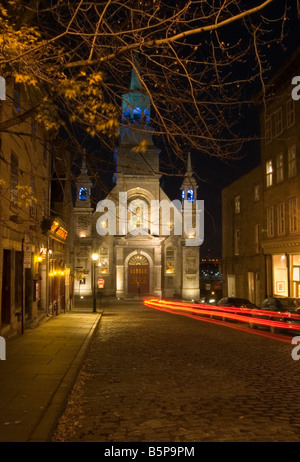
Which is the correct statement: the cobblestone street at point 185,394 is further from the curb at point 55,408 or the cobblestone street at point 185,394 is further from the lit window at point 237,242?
the lit window at point 237,242

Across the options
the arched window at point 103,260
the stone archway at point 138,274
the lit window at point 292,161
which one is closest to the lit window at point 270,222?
the lit window at point 292,161

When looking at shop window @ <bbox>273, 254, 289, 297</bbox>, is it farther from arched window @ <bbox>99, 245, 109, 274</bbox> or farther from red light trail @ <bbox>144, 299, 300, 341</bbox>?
arched window @ <bbox>99, 245, 109, 274</bbox>

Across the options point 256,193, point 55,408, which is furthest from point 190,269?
point 55,408

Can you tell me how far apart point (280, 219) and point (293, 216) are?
211 centimetres

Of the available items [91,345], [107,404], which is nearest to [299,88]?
[91,345]

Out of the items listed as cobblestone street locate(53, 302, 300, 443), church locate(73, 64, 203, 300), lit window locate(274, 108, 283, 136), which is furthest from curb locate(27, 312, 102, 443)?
church locate(73, 64, 203, 300)

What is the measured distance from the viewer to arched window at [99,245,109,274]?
53.8m

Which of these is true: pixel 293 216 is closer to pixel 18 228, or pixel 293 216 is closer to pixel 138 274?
pixel 18 228

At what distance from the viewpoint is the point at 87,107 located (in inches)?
343

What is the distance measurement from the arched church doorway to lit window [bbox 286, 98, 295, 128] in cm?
2734

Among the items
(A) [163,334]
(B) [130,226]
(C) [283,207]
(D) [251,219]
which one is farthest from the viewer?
(B) [130,226]

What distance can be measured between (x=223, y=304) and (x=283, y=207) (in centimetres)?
749
